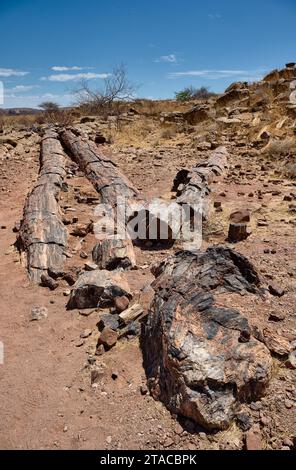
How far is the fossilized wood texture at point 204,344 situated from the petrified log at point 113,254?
1272 mm

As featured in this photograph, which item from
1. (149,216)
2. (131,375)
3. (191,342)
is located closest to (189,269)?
(191,342)

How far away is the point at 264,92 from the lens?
1404 centimetres

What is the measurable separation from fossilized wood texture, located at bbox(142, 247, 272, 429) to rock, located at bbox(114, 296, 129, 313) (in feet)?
1.47

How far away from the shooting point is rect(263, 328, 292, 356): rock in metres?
2.69

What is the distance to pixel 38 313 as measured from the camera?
11.9ft

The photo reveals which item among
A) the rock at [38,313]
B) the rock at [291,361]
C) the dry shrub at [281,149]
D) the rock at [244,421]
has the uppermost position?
the dry shrub at [281,149]

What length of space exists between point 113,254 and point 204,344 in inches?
82.6

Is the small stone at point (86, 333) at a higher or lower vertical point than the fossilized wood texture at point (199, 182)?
lower

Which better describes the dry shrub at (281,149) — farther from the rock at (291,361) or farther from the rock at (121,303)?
the rock at (291,361)

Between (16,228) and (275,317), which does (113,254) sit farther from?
(16,228)

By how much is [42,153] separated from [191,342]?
8.01 meters

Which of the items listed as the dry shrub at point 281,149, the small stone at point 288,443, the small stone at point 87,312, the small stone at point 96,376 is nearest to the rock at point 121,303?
the small stone at point 87,312

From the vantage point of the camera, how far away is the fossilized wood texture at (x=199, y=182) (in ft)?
18.9

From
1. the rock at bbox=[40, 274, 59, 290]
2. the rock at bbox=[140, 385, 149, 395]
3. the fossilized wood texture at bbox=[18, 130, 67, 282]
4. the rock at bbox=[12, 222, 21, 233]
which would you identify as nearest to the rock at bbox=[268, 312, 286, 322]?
the rock at bbox=[140, 385, 149, 395]
